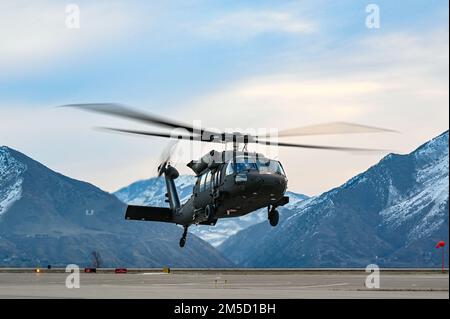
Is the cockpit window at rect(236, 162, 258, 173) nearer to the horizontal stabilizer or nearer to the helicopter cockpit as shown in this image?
the helicopter cockpit

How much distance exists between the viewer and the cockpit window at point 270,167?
63969mm

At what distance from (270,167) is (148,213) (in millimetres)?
18045

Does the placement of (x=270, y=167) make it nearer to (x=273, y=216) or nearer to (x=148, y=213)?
(x=273, y=216)

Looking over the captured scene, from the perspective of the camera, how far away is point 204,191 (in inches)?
2739

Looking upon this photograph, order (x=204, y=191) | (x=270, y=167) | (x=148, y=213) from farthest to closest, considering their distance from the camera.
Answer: (x=148, y=213)
(x=204, y=191)
(x=270, y=167)

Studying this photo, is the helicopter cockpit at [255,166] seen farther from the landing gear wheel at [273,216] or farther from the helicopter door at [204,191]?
the landing gear wheel at [273,216]

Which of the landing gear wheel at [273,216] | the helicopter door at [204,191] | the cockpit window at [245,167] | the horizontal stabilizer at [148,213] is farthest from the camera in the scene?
the horizontal stabilizer at [148,213]

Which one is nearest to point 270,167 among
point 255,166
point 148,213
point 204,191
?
point 255,166

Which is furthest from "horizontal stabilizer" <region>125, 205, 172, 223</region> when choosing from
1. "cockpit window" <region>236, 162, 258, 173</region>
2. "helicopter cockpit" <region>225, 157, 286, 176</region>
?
"cockpit window" <region>236, 162, 258, 173</region>

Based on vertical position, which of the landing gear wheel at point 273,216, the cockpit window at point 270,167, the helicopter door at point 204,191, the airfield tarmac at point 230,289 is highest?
the cockpit window at point 270,167

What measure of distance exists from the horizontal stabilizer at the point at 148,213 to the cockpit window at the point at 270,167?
661 inches

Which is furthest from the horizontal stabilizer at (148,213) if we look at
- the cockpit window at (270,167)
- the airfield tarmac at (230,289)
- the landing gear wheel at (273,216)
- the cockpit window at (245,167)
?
the cockpit window at (270,167)
